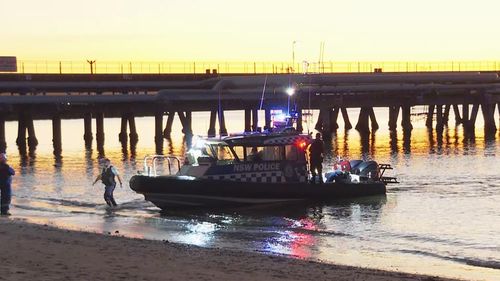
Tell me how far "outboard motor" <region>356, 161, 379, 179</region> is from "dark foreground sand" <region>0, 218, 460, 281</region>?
1392 cm

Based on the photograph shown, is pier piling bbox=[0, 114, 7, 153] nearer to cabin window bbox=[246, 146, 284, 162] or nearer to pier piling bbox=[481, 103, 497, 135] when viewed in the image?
cabin window bbox=[246, 146, 284, 162]

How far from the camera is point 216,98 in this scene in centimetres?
6862

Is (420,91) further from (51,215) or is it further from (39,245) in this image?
(39,245)

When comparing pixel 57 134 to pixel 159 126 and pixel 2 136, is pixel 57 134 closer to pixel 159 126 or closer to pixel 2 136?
pixel 2 136

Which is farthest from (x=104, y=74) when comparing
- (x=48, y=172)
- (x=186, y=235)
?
(x=186, y=235)

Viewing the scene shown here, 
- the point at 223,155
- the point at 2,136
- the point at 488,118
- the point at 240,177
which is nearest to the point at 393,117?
the point at 488,118

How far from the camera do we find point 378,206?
97.3ft

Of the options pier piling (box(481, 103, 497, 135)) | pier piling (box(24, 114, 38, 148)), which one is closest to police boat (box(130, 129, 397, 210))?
pier piling (box(24, 114, 38, 148))

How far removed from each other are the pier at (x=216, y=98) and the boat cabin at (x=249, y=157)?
29.5 metres

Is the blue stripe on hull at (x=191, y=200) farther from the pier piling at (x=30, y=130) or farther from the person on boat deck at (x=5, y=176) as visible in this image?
the pier piling at (x=30, y=130)

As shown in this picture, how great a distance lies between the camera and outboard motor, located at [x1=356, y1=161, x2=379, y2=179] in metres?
32.3

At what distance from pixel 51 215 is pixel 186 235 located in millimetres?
5678

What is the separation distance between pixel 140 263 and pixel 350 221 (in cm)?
1140

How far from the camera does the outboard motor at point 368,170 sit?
3228 centimetres
